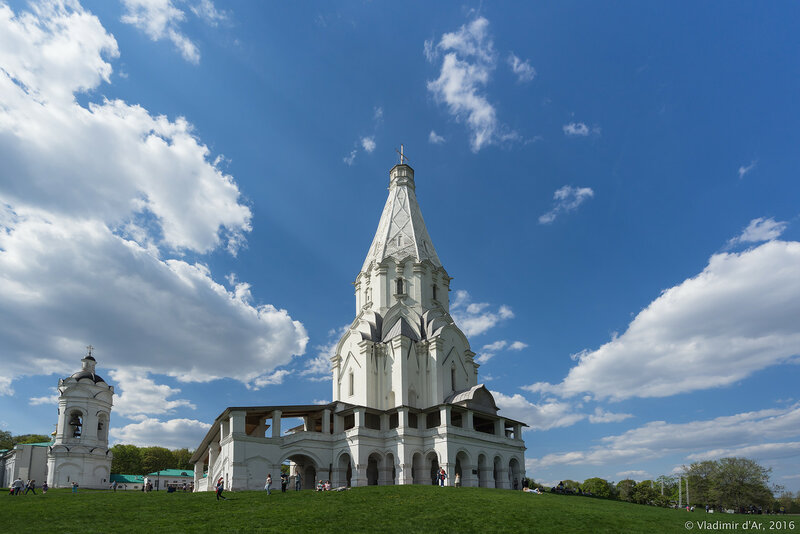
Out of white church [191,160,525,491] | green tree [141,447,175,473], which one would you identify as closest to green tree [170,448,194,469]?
green tree [141,447,175,473]

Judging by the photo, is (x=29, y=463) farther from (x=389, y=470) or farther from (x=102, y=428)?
(x=389, y=470)

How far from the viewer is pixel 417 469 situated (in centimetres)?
3547

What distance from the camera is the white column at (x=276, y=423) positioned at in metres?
32.8

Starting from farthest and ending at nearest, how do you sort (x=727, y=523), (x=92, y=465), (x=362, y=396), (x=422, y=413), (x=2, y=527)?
(x=92, y=465), (x=362, y=396), (x=422, y=413), (x=727, y=523), (x=2, y=527)

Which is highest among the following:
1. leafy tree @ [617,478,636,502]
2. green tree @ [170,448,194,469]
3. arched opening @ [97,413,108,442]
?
arched opening @ [97,413,108,442]

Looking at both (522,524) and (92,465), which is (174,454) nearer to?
(92,465)

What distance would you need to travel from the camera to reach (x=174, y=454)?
83.0 metres

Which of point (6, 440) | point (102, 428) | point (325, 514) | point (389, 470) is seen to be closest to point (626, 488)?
point (389, 470)

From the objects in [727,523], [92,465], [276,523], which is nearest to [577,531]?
[727,523]

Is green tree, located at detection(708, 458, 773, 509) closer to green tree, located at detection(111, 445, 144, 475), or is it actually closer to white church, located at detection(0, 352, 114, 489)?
white church, located at detection(0, 352, 114, 489)

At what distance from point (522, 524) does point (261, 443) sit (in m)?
18.5

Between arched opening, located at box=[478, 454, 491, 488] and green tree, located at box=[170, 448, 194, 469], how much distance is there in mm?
60000

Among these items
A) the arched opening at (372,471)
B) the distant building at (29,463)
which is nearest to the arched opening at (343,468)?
the arched opening at (372,471)

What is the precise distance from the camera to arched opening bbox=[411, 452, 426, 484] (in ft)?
115
